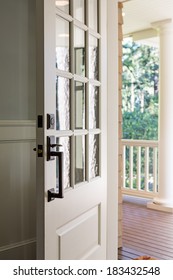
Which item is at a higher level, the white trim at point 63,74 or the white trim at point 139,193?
the white trim at point 63,74

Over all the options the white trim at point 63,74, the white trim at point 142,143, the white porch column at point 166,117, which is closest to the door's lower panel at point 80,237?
the white trim at point 63,74

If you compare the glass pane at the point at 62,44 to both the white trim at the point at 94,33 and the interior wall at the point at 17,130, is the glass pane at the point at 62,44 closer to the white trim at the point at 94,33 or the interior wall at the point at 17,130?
the white trim at the point at 94,33

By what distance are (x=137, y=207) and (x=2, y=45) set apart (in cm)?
299

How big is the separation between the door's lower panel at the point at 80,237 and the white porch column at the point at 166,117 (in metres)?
2.68

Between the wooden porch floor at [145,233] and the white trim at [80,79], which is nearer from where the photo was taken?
the white trim at [80,79]

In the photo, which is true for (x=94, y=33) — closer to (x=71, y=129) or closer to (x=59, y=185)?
(x=71, y=129)

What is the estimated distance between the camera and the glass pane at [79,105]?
178 centimetres

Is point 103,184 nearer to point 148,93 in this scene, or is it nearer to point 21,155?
point 21,155

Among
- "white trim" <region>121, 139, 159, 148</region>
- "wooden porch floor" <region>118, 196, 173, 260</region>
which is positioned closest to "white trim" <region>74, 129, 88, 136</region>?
"wooden porch floor" <region>118, 196, 173, 260</region>

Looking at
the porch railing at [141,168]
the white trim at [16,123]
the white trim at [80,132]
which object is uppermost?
the white trim at [16,123]

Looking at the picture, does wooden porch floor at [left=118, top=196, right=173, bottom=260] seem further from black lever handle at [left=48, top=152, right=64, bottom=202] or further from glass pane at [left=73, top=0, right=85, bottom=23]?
glass pane at [left=73, top=0, right=85, bottom=23]

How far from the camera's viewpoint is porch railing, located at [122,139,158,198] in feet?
16.5

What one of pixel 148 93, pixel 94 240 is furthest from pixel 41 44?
pixel 148 93

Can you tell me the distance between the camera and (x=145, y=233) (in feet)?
11.9
